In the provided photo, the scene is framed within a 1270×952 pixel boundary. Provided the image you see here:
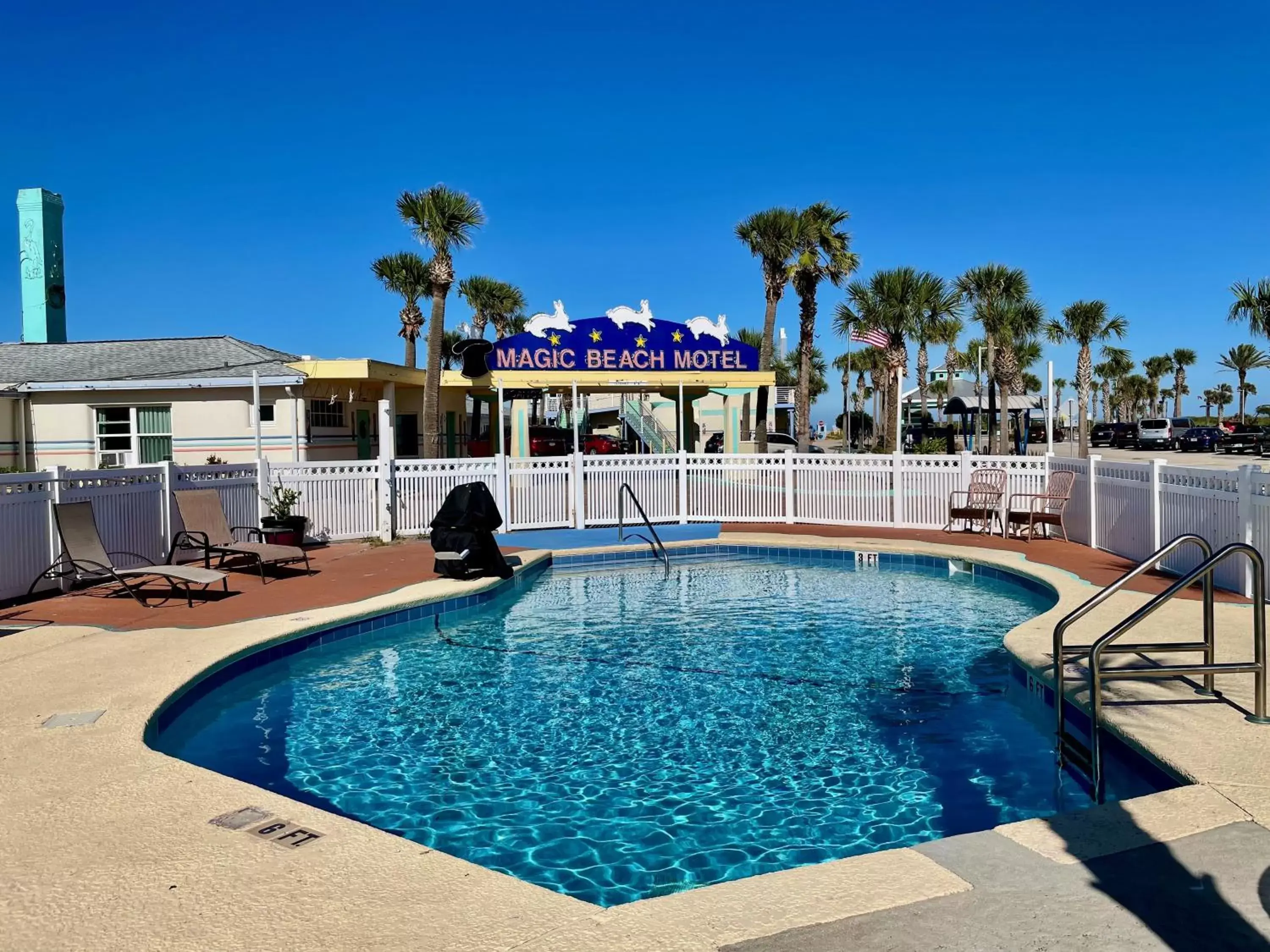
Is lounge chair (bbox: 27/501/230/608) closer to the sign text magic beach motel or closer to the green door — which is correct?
the sign text magic beach motel

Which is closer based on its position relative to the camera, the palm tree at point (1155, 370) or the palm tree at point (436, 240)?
the palm tree at point (436, 240)

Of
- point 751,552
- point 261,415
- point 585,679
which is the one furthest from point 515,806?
point 261,415

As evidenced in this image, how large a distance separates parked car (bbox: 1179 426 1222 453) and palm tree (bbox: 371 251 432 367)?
1607 inches

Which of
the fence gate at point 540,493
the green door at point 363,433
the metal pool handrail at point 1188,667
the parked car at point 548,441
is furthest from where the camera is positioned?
the parked car at point 548,441

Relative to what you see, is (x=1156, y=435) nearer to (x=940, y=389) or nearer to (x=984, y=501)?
(x=940, y=389)

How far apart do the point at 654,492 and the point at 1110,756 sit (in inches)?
463

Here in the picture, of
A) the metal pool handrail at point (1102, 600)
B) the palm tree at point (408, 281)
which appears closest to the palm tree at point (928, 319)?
the palm tree at point (408, 281)

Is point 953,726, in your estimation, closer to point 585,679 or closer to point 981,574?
point 585,679

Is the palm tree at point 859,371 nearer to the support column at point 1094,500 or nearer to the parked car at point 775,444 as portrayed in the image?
the parked car at point 775,444

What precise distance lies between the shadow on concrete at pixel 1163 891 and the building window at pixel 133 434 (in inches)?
920

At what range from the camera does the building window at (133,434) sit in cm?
2302

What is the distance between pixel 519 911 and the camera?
3135mm

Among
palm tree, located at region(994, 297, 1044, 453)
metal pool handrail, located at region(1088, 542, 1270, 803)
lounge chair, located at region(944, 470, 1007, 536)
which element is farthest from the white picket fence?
palm tree, located at region(994, 297, 1044, 453)

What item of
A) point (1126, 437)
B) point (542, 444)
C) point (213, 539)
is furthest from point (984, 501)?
point (1126, 437)
